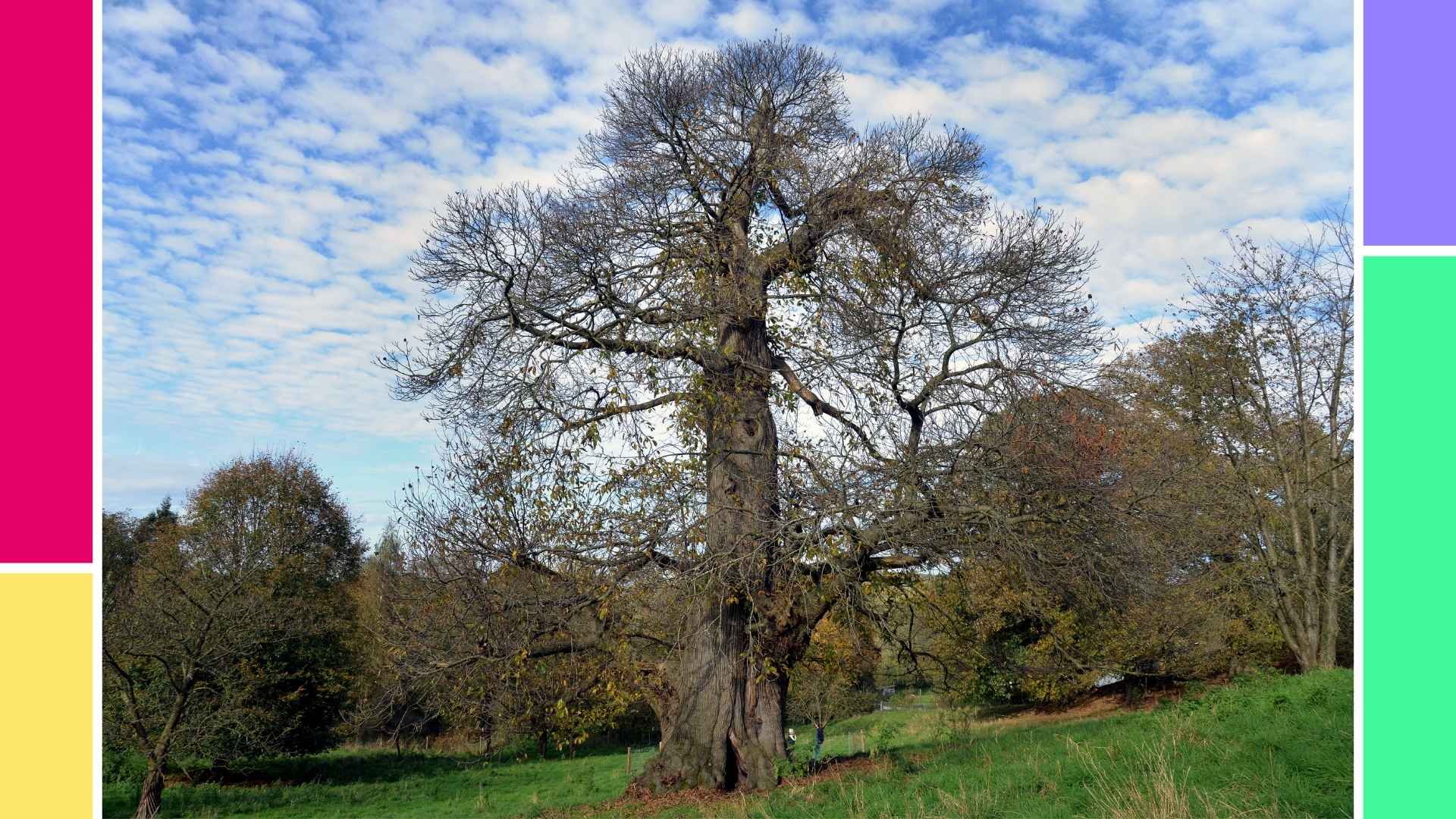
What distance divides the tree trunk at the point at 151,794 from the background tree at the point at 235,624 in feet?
0.11

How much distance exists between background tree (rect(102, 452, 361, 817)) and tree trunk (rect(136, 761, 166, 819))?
0.03 m

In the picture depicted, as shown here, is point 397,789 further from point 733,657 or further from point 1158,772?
point 1158,772

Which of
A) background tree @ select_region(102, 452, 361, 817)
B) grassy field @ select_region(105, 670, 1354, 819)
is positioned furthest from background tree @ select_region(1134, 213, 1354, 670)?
background tree @ select_region(102, 452, 361, 817)

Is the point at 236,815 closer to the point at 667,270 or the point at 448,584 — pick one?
the point at 448,584

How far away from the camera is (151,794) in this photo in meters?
17.4

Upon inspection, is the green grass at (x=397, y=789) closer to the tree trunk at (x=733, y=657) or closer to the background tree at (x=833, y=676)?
the tree trunk at (x=733, y=657)

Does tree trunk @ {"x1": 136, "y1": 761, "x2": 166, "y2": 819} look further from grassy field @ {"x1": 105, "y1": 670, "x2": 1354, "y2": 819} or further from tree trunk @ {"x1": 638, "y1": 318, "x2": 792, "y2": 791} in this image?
tree trunk @ {"x1": 638, "y1": 318, "x2": 792, "y2": 791}

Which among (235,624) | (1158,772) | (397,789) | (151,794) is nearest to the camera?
(1158,772)

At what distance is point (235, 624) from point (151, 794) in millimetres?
3283

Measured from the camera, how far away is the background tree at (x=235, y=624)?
1775 cm

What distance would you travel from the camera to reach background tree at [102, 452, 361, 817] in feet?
58.2

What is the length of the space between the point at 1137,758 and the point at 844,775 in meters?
3.84

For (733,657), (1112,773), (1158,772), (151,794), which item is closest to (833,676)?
(733,657)

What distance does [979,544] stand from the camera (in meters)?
11.0
